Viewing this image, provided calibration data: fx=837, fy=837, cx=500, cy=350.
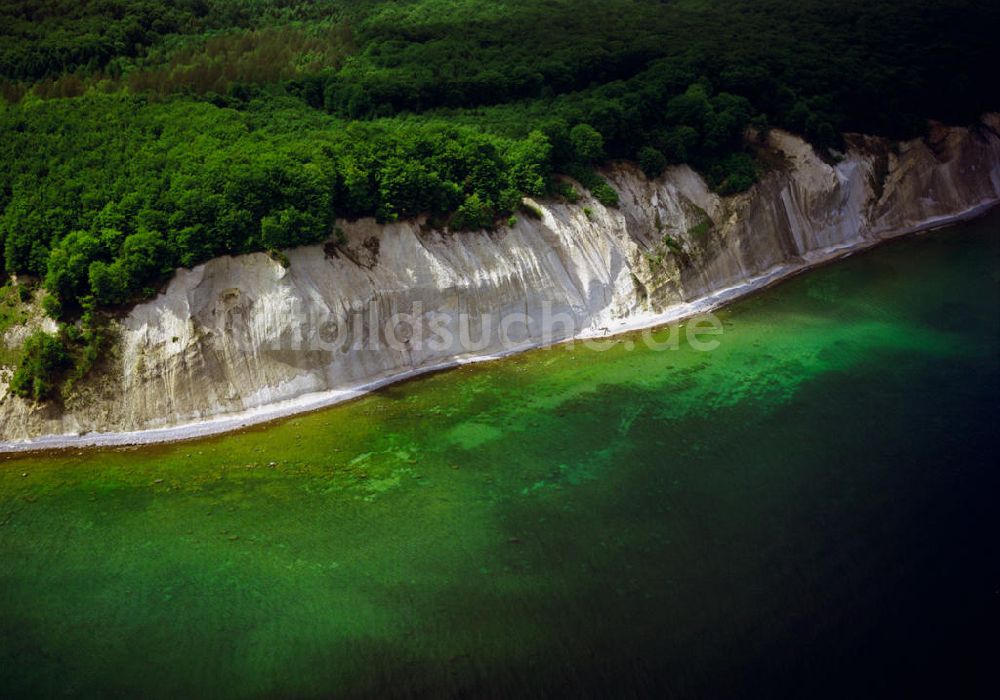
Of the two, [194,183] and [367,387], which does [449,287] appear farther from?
[194,183]

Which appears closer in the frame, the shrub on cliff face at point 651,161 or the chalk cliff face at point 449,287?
the chalk cliff face at point 449,287

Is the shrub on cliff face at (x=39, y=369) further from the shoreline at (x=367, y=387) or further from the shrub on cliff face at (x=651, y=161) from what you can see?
the shrub on cliff face at (x=651, y=161)

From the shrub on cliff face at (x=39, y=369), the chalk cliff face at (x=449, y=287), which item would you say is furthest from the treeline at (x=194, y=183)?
the shrub on cliff face at (x=39, y=369)

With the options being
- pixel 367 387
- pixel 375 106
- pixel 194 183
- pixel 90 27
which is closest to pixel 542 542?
pixel 367 387

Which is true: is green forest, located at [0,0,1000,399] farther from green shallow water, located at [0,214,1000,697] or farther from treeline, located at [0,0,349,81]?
green shallow water, located at [0,214,1000,697]

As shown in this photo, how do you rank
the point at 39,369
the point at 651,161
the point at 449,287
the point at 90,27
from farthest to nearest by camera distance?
1. the point at 90,27
2. the point at 651,161
3. the point at 449,287
4. the point at 39,369

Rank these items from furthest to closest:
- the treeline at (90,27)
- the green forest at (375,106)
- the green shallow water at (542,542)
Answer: the treeline at (90,27) < the green forest at (375,106) < the green shallow water at (542,542)
